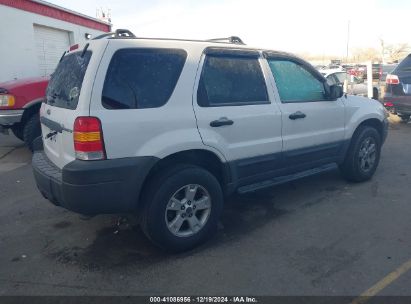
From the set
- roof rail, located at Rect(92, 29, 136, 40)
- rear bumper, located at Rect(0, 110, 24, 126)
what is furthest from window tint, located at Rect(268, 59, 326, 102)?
rear bumper, located at Rect(0, 110, 24, 126)

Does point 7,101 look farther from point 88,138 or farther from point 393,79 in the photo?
point 393,79

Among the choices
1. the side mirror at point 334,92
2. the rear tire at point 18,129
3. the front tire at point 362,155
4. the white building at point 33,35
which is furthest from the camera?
the white building at point 33,35

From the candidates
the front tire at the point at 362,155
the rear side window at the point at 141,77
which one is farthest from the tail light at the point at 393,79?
the rear side window at the point at 141,77

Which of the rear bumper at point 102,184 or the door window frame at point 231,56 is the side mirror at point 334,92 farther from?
the rear bumper at point 102,184

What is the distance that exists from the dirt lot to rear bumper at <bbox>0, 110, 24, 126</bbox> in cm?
194

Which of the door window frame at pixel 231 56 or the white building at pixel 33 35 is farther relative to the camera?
the white building at pixel 33 35

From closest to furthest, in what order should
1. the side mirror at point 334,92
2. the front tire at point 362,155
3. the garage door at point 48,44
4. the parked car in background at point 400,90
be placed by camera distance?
the side mirror at point 334,92 → the front tire at point 362,155 → the parked car in background at point 400,90 → the garage door at point 48,44

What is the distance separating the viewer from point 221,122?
11.1ft

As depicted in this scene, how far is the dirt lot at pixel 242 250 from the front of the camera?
9.21 feet

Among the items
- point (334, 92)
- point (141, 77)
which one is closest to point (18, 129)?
point (141, 77)

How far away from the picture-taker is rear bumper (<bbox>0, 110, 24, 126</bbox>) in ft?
20.6

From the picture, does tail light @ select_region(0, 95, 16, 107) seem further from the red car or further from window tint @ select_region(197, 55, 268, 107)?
window tint @ select_region(197, 55, 268, 107)

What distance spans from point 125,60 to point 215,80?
2.93 ft

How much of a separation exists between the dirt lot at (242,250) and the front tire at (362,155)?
23cm
